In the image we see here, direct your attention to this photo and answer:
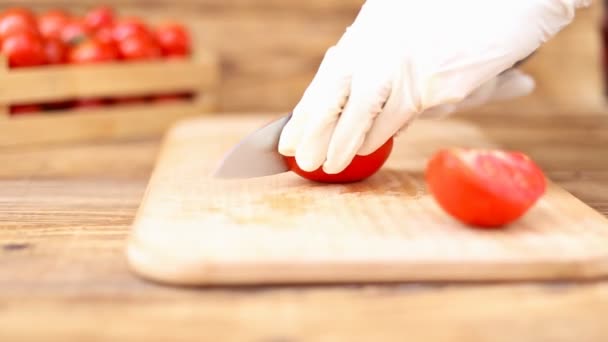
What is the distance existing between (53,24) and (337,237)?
1083 millimetres

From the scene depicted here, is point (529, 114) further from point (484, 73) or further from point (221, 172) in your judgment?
point (221, 172)

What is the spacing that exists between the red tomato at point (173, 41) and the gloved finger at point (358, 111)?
31.1 inches

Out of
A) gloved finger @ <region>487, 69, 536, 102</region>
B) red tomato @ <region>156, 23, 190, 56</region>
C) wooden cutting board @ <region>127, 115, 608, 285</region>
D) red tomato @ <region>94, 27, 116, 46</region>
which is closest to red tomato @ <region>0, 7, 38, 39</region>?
red tomato @ <region>94, 27, 116, 46</region>

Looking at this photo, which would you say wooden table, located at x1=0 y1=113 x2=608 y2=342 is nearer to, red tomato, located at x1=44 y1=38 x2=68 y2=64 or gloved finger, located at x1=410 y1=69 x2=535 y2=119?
gloved finger, located at x1=410 y1=69 x2=535 y2=119

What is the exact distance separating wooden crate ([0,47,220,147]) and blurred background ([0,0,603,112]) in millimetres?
280

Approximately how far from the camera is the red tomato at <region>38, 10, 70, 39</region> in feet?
5.38

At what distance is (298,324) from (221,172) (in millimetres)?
396

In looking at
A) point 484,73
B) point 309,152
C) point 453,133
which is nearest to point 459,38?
point 484,73

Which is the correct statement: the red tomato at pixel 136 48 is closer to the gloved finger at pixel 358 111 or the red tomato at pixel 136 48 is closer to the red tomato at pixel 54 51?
the red tomato at pixel 54 51

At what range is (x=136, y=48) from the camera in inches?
64.0

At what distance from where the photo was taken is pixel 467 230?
87cm

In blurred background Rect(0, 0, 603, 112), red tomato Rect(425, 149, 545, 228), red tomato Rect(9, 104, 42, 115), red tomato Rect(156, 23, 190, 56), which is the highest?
red tomato Rect(425, 149, 545, 228)

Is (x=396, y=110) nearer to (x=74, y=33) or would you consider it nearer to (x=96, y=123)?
(x=96, y=123)

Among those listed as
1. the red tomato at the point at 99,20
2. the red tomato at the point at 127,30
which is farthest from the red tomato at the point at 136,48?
the red tomato at the point at 99,20
